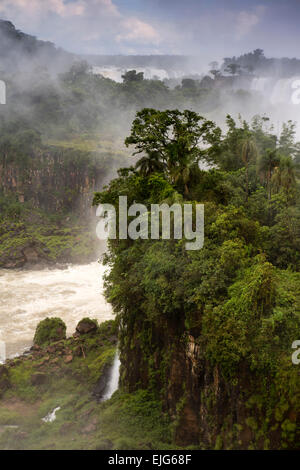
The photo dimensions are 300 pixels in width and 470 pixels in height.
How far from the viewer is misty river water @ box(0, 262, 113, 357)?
26.3m

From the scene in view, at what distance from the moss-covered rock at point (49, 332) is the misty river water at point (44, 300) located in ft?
4.39

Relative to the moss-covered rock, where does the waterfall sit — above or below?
above

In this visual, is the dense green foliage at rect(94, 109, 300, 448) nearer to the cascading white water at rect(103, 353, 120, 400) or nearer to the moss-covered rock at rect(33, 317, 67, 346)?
the cascading white water at rect(103, 353, 120, 400)

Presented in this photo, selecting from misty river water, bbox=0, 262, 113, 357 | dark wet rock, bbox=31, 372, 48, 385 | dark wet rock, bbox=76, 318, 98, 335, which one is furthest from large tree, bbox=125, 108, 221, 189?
misty river water, bbox=0, 262, 113, 357

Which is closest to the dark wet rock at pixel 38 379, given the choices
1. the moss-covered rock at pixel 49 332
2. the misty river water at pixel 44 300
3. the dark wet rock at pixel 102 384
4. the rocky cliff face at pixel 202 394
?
the dark wet rock at pixel 102 384

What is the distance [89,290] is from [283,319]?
27907 mm

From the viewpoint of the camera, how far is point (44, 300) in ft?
106

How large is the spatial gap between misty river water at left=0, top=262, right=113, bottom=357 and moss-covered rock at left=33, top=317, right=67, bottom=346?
134 centimetres

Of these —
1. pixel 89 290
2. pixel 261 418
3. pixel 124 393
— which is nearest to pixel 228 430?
pixel 261 418

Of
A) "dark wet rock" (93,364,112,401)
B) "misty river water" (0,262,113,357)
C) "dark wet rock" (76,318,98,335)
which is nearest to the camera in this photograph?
"dark wet rock" (93,364,112,401)

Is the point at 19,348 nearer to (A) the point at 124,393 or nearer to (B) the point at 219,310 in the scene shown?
(A) the point at 124,393

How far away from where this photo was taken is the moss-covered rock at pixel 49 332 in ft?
75.5

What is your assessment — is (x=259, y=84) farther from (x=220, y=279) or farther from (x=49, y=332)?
(x=220, y=279)

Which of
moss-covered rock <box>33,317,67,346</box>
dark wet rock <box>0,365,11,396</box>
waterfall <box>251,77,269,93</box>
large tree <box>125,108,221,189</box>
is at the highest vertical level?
waterfall <box>251,77,269,93</box>
